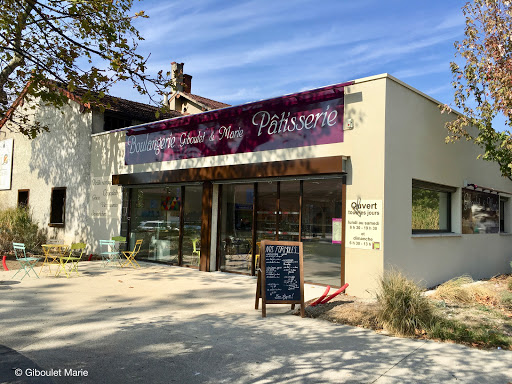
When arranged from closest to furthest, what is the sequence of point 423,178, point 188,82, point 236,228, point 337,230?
point 337,230
point 423,178
point 236,228
point 188,82

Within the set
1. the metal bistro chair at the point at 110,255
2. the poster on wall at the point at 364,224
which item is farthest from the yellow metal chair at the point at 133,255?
the poster on wall at the point at 364,224

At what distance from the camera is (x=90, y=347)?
506 centimetres

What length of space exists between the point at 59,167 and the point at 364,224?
13.4m

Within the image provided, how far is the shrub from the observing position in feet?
19.4

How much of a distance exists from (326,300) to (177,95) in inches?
850

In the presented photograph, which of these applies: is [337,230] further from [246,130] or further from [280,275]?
[246,130]

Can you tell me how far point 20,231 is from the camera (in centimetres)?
1550

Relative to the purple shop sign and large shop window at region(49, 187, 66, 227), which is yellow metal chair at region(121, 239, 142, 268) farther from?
large shop window at region(49, 187, 66, 227)

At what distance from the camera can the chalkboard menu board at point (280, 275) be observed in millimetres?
6805

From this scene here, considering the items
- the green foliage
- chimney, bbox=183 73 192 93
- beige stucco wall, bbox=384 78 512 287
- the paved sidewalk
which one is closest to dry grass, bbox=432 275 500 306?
beige stucco wall, bbox=384 78 512 287

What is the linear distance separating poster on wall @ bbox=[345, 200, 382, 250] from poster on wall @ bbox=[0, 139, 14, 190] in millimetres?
17881

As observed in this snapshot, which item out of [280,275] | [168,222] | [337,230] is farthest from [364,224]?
[168,222]

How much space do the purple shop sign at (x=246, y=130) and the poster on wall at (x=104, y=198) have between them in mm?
1326

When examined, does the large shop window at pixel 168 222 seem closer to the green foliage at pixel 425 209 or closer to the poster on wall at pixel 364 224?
the poster on wall at pixel 364 224
